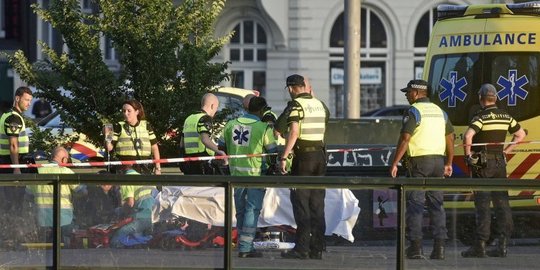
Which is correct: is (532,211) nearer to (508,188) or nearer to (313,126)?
(508,188)

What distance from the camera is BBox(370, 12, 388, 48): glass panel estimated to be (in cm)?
4138

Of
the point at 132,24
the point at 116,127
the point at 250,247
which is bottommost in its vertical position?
the point at 250,247

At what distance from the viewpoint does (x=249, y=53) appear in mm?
41781

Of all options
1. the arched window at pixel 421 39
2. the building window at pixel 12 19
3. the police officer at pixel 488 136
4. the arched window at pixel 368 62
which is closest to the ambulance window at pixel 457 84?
the police officer at pixel 488 136

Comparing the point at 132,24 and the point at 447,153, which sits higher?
the point at 132,24

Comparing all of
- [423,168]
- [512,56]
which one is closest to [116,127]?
[423,168]

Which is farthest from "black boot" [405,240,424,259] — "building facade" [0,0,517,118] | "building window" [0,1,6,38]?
"building window" [0,1,6,38]

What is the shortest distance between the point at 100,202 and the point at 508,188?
3246mm

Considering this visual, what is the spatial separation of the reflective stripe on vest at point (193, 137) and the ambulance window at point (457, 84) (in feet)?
10.2

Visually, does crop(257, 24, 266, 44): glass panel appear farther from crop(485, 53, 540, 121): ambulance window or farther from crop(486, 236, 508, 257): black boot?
crop(486, 236, 508, 257): black boot

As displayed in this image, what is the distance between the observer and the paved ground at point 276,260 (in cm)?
1139

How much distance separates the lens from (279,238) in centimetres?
1159

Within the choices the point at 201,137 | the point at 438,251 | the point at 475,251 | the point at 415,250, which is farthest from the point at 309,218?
the point at 201,137

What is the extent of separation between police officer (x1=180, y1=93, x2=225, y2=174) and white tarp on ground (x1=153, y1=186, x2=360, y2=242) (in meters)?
3.84
